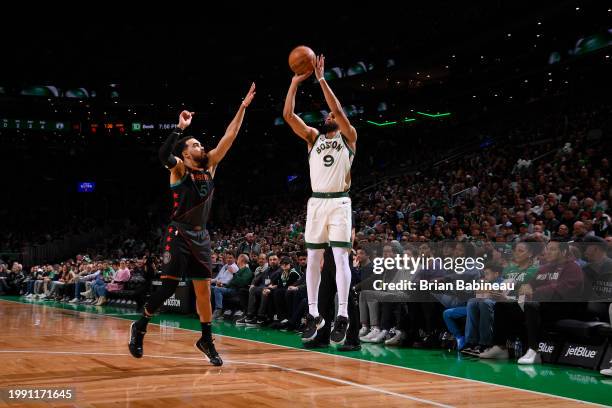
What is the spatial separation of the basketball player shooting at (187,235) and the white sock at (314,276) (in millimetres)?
989

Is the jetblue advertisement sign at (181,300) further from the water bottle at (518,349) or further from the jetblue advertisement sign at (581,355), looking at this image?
the jetblue advertisement sign at (581,355)

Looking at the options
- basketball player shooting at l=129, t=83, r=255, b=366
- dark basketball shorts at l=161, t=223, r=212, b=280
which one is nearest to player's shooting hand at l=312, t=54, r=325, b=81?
basketball player shooting at l=129, t=83, r=255, b=366

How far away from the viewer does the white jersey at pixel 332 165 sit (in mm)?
6102

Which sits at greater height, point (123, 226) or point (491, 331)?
point (123, 226)

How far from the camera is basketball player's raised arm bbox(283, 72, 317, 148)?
19.4 feet

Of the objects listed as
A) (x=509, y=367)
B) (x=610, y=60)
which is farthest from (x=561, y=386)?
(x=610, y=60)

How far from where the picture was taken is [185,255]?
561cm

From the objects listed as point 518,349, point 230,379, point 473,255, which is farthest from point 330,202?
point 518,349

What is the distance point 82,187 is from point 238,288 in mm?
27932

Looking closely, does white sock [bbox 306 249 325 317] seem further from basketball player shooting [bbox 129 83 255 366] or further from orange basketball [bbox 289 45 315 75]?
orange basketball [bbox 289 45 315 75]

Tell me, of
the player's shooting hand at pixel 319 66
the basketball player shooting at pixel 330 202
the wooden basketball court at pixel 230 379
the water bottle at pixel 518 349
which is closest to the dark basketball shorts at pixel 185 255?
the wooden basketball court at pixel 230 379

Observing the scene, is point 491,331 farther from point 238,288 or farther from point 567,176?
point 567,176

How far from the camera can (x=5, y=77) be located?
114ft

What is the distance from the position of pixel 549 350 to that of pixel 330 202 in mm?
2898
